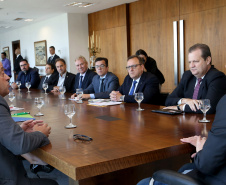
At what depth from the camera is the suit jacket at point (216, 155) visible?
1229mm

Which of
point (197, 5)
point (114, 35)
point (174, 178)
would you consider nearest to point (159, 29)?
point (197, 5)

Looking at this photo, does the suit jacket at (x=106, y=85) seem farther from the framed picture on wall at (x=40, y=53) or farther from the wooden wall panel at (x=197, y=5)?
the framed picture on wall at (x=40, y=53)

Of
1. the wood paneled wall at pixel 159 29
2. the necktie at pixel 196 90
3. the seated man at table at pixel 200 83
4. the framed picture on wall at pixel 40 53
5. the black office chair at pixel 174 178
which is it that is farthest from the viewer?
the framed picture on wall at pixel 40 53

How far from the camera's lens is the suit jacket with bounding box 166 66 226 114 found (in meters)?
2.63

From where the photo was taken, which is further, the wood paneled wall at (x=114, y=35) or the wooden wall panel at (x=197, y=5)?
the wood paneled wall at (x=114, y=35)

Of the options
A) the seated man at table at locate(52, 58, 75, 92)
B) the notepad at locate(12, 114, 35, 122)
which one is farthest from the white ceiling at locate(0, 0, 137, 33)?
the notepad at locate(12, 114, 35, 122)

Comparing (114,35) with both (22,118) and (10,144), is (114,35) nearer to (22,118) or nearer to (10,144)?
(22,118)

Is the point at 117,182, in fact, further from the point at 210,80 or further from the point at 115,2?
the point at 115,2

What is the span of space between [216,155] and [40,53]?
11471mm

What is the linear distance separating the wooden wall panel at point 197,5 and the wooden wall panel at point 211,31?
8cm

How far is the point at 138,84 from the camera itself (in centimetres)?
367

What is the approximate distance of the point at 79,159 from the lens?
1412 mm

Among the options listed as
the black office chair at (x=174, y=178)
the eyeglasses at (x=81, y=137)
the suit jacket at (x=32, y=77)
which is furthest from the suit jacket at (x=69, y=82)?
the black office chair at (x=174, y=178)

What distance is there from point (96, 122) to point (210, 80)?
118 centimetres
